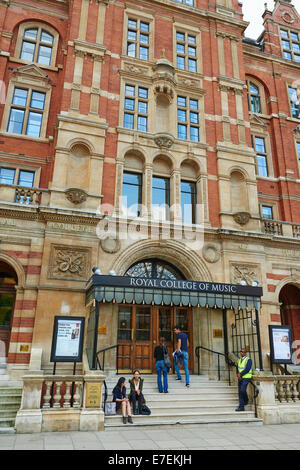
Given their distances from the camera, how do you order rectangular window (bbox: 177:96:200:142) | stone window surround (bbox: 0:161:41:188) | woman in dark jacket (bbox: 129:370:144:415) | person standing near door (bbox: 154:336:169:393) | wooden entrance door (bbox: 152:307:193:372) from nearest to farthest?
woman in dark jacket (bbox: 129:370:144:415) < person standing near door (bbox: 154:336:169:393) < wooden entrance door (bbox: 152:307:193:372) < stone window surround (bbox: 0:161:41:188) < rectangular window (bbox: 177:96:200:142)

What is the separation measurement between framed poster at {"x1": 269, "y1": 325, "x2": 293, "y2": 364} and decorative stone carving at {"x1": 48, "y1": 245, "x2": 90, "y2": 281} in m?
7.17

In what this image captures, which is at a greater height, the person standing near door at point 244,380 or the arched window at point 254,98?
the arched window at point 254,98

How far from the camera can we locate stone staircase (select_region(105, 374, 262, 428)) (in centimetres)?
1022

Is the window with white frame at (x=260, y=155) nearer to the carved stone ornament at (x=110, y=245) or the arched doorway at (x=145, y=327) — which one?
the arched doorway at (x=145, y=327)

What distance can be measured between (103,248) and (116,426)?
22.3ft

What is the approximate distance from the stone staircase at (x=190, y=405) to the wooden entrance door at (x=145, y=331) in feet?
3.53

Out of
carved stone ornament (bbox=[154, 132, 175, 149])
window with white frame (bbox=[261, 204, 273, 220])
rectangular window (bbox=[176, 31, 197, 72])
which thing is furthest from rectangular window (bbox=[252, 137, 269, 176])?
carved stone ornament (bbox=[154, 132, 175, 149])

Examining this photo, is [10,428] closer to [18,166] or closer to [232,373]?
[232,373]

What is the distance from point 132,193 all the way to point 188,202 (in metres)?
2.84

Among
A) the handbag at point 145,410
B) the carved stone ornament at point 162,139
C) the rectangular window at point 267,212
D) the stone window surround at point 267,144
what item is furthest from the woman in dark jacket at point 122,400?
the stone window surround at point 267,144

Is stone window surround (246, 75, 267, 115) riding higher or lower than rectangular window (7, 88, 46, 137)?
higher

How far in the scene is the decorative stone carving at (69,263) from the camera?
44.7 ft

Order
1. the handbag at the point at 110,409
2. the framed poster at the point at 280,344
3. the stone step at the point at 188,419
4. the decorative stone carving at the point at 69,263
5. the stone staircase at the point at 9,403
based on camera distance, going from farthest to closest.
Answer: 1. the decorative stone carving at the point at 69,263
2. the framed poster at the point at 280,344
3. the handbag at the point at 110,409
4. the stone step at the point at 188,419
5. the stone staircase at the point at 9,403

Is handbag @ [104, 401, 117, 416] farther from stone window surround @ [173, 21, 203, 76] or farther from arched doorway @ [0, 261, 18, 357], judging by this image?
stone window surround @ [173, 21, 203, 76]
